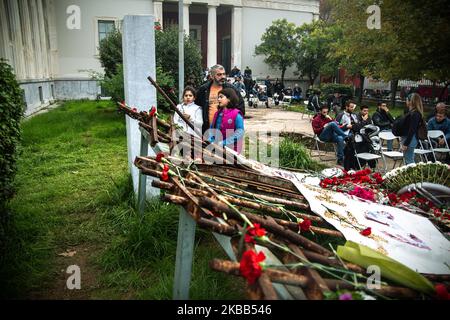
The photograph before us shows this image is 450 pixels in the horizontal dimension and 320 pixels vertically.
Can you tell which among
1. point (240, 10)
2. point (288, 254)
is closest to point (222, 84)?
point (288, 254)

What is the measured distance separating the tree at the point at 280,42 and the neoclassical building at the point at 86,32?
148 cm

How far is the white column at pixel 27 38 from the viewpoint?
50.4 feet

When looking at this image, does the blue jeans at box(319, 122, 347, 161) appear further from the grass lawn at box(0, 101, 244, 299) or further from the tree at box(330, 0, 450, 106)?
the grass lawn at box(0, 101, 244, 299)

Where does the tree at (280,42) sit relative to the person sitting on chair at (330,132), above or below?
above

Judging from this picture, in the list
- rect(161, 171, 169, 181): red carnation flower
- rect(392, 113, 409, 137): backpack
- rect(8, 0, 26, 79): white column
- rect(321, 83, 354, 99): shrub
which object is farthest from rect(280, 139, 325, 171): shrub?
rect(321, 83, 354, 99): shrub

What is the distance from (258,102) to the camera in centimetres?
2114

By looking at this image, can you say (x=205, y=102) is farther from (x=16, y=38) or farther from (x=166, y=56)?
(x=16, y=38)

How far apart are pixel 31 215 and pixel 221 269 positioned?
3838mm

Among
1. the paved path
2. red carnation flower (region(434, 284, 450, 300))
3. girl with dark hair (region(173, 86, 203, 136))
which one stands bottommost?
the paved path

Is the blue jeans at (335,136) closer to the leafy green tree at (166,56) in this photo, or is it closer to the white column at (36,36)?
the leafy green tree at (166,56)

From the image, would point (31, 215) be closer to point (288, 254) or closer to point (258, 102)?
point (288, 254)

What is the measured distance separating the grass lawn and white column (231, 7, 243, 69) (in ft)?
67.8

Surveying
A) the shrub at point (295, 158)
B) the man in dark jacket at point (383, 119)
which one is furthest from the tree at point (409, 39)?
the shrub at point (295, 158)

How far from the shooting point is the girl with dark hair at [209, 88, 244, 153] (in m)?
4.44
